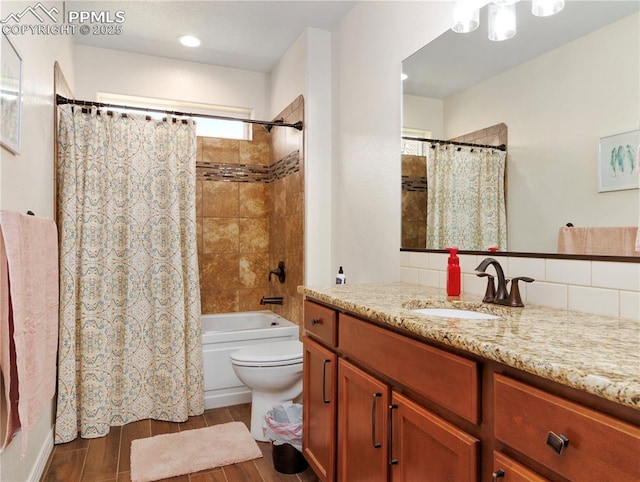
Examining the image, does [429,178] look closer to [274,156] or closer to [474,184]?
[474,184]

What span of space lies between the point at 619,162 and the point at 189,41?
9.74 ft

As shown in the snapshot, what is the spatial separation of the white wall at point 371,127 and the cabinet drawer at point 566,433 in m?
1.40

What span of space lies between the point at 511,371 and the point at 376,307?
21.6 inches

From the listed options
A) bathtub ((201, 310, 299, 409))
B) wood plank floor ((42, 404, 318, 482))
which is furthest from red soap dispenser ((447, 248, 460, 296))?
bathtub ((201, 310, 299, 409))

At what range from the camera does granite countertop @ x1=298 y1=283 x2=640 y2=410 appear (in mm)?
705

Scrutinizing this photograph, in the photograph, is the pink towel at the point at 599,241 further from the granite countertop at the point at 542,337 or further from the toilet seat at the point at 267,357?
the toilet seat at the point at 267,357

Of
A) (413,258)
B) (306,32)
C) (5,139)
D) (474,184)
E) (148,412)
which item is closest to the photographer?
(5,139)

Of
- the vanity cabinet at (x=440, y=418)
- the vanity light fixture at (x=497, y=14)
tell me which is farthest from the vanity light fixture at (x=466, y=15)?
the vanity cabinet at (x=440, y=418)

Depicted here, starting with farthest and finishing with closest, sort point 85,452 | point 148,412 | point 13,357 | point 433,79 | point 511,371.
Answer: point 148,412 < point 85,452 < point 433,79 < point 13,357 < point 511,371

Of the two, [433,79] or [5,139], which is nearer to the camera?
[5,139]

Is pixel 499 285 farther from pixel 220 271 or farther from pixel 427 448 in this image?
pixel 220 271

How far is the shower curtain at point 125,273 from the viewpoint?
249cm

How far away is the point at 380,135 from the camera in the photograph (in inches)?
92.7

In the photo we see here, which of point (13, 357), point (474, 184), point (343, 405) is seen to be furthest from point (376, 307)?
point (13, 357)
